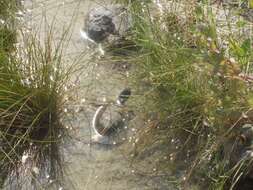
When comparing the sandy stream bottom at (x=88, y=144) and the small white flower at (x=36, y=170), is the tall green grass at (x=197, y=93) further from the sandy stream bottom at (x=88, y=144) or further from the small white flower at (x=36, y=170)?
the small white flower at (x=36, y=170)

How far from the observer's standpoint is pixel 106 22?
137 inches

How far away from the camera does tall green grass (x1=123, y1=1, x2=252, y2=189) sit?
8.13ft

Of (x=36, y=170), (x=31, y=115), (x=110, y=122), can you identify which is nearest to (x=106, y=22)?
(x=110, y=122)

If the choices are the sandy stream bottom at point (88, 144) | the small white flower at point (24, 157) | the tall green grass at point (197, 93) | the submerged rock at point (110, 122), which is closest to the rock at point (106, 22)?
the sandy stream bottom at point (88, 144)

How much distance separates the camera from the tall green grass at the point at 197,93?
2479mm

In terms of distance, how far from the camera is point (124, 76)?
319cm

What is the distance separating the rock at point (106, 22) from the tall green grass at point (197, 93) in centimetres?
27

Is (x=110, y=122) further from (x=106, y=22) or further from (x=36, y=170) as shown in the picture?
(x=106, y=22)

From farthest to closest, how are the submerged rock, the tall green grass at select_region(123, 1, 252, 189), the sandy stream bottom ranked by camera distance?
the submerged rock → the sandy stream bottom → the tall green grass at select_region(123, 1, 252, 189)

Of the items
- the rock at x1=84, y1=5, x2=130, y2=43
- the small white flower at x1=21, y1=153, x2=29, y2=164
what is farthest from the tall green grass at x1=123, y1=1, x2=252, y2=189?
the small white flower at x1=21, y1=153, x2=29, y2=164

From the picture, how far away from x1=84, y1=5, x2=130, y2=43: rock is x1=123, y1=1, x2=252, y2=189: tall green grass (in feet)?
0.88

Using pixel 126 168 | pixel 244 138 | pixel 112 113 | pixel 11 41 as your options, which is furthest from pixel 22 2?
pixel 244 138

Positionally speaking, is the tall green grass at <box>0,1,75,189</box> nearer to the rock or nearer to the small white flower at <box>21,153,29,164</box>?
the small white flower at <box>21,153,29,164</box>

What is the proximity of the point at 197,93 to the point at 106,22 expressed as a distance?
102 cm
